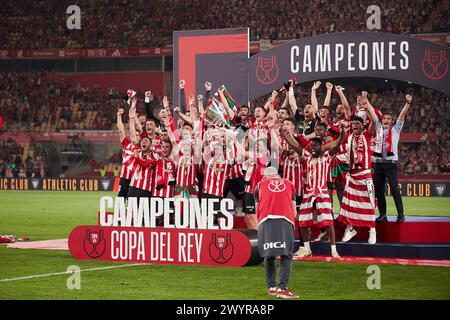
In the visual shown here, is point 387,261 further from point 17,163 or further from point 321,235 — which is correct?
point 17,163

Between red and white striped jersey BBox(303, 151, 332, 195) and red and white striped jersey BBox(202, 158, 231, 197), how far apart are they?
Result: 1421 millimetres

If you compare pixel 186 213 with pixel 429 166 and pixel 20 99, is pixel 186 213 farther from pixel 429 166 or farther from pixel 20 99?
pixel 20 99

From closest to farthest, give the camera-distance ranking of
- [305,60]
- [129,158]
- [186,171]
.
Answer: [186,171], [129,158], [305,60]

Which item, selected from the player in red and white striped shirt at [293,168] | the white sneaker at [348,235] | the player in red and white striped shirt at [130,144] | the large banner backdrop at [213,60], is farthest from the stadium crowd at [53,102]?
the white sneaker at [348,235]

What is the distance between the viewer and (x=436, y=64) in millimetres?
16359

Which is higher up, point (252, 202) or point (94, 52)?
point (94, 52)

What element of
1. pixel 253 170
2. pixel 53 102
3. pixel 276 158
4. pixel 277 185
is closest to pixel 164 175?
pixel 253 170

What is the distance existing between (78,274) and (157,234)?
149 cm

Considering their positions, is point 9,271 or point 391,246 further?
point 391,246

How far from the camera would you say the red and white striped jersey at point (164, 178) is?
50.9 feet

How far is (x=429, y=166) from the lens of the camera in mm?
38250

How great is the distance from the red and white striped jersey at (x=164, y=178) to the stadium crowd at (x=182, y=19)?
28.0 m

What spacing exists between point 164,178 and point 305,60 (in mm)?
3988

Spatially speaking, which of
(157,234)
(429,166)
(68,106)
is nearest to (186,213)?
(157,234)
